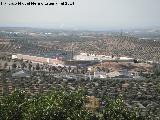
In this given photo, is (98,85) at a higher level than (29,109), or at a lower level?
lower

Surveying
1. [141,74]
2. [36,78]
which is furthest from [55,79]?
[141,74]

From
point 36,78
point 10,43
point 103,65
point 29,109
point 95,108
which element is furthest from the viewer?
point 10,43

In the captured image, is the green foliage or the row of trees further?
the green foliage

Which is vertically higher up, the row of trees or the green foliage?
the row of trees

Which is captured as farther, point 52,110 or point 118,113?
point 118,113

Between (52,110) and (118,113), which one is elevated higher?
(52,110)

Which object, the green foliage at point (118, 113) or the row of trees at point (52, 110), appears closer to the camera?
the row of trees at point (52, 110)

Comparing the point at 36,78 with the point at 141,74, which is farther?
the point at 141,74

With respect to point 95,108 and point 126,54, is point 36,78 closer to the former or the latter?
point 95,108

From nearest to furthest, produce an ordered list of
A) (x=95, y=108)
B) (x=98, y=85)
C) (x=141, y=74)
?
(x=95, y=108), (x=98, y=85), (x=141, y=74)

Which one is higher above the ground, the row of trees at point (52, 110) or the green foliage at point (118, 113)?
the row of trees at point (52, 110)
